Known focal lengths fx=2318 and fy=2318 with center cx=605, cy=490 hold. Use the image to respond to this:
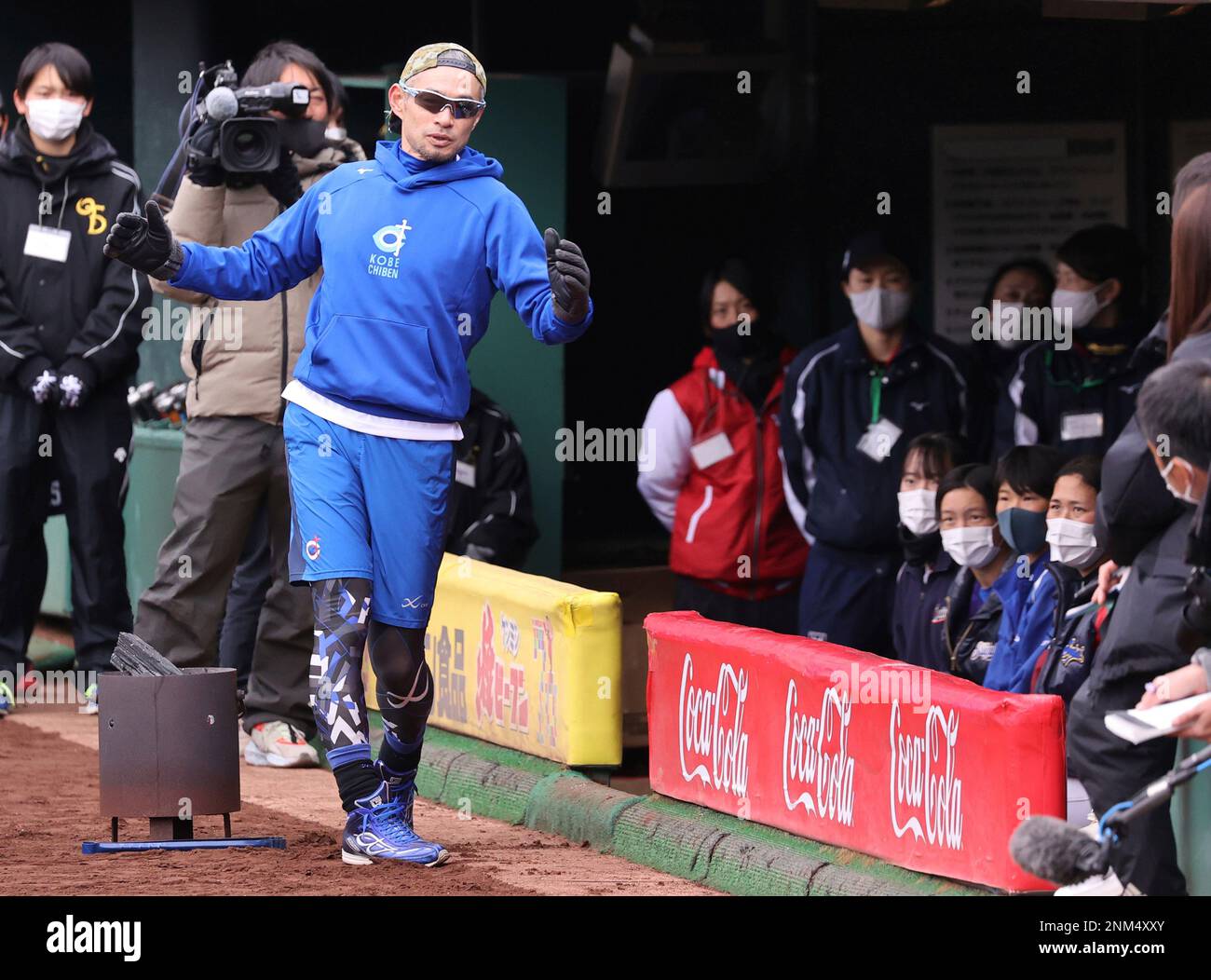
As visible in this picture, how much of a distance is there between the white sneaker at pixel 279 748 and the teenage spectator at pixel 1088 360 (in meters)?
Answer: 2.57

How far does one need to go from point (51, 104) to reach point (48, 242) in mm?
519

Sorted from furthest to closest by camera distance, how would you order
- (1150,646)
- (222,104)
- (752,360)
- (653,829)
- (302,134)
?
(752,360)
(302,134)
(222,104)
(653,829)
(1150,646)

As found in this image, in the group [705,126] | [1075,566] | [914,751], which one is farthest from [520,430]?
[914,751]

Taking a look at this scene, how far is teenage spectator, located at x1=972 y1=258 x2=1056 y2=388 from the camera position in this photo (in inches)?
336

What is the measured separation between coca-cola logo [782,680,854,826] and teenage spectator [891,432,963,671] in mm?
1157

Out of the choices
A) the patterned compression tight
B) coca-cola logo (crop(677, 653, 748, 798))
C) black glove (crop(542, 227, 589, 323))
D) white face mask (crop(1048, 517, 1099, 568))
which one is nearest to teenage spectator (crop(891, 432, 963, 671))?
white face mask (crop(1048, 517, 1099, 568))

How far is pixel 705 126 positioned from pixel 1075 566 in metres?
4.14

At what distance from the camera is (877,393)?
8.15 metres

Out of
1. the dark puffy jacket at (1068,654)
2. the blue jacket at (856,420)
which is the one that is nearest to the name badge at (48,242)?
the blue jacket at (856,420)

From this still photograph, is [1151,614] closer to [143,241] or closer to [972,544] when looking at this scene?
[972,544]

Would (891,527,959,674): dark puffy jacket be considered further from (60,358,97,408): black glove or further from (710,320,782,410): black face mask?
(60,358,97,408): black glove

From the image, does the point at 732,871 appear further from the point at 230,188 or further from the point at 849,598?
the point at 230,188

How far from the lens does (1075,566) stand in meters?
6.48

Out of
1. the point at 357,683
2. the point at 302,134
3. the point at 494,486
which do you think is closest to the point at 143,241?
the point at 357,683
